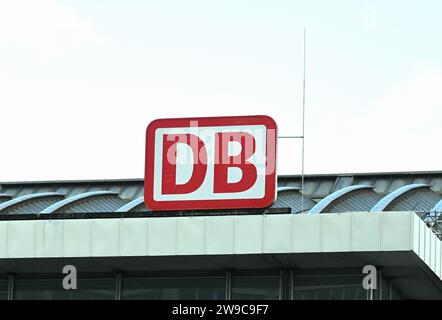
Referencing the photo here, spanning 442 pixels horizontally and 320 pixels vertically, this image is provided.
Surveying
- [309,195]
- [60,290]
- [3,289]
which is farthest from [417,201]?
[3,289]

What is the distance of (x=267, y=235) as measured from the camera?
29.4 m

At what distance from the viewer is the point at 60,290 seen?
1291 inches

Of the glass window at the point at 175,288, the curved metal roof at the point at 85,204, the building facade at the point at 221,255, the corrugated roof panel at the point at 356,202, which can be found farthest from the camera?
the corrugated roof panel at the point at 356,202

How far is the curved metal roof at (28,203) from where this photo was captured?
45.3m

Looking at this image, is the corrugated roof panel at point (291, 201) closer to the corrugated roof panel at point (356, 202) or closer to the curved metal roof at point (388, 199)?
the corrugated roof panel at point (356, 202)

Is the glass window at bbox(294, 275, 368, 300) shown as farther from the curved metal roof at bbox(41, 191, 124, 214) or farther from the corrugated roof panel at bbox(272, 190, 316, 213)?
the corrugated roof panel at bbox(272, 190, 316, 213)

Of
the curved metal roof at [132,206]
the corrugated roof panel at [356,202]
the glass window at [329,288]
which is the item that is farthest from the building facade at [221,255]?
the corrugated roof panel at [356,202]

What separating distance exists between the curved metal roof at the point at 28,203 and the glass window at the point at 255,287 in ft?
49.9

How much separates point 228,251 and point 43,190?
93.0 ft

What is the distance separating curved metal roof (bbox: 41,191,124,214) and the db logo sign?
9.58 meters

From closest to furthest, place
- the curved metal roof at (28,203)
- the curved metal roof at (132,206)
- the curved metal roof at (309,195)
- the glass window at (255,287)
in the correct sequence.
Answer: the glass window at (255,287) → the curved metal roof at (132,206) → the curved metal roof at (309,195) → the curved metal roof at (28,203)

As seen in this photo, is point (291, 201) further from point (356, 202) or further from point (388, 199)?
point (388, 199)
